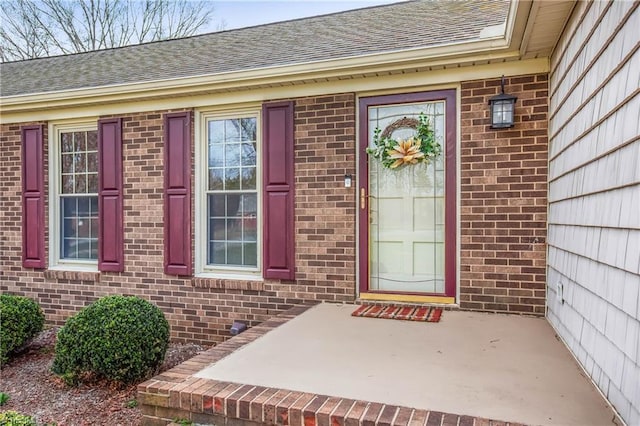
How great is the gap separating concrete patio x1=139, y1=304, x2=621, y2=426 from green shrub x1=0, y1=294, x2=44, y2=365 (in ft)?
8.64

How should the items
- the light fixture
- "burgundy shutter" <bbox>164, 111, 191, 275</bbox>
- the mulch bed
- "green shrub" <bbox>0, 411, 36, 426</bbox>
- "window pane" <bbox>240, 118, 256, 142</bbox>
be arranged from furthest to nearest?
"burgundy shutter" <bbox>164, 111, 191, 275</bbox>, "window pane" <bbox>240, 118, 256, 142</bbox>, the light fixture, the mulch bed, "green shrub" <bbox>0, 411, 36, 426</bbox>

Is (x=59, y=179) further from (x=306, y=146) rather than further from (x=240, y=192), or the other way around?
(x=306, y=146)

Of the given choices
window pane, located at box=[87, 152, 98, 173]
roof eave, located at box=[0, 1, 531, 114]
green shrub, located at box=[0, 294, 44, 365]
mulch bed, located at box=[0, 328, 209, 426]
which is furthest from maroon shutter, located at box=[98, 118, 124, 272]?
mulch bed, located at box=[0, 328, 209, 426]

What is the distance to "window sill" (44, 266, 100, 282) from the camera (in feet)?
16.8

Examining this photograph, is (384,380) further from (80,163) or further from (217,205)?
(80,163)

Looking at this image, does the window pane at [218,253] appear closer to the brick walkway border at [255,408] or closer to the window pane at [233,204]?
the window pane at [233,204]

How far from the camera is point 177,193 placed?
4.75 m

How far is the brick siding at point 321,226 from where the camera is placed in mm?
3742

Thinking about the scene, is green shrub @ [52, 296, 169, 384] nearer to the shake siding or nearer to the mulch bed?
the mulch bed

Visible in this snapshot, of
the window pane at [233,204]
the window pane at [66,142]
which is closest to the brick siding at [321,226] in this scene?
the window pane at [66,142]

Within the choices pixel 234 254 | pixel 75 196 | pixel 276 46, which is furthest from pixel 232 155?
pixel 75 196

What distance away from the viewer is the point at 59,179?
17.7 ft

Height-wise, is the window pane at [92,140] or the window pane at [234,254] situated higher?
the window pane at [92,140]

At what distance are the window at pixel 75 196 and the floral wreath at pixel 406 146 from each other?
3.41 m
